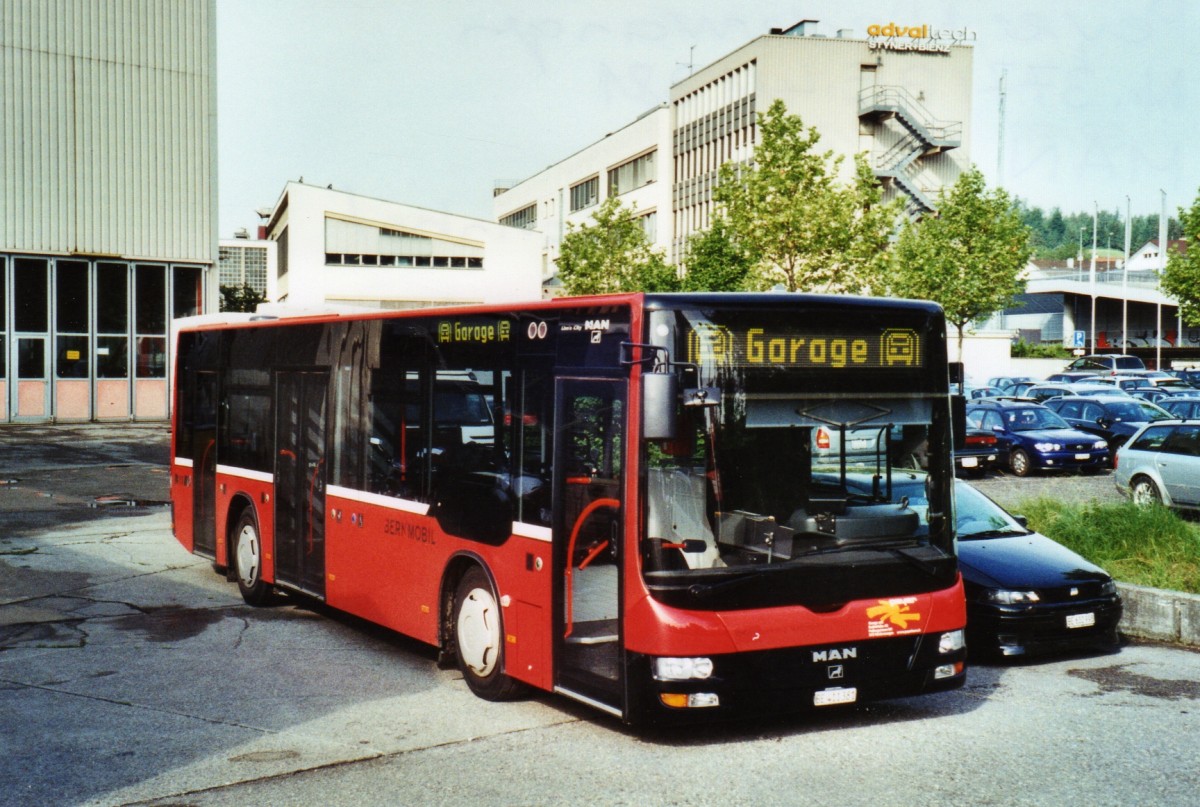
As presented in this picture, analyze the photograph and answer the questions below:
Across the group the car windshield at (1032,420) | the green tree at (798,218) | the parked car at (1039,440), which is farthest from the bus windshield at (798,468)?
the green tree at (798,218)

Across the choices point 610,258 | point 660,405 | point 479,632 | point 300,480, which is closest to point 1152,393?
point 610,258

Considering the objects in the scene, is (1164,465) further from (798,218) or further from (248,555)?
(798,218)

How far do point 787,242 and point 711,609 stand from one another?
32512mm

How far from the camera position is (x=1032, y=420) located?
29938 millimetres

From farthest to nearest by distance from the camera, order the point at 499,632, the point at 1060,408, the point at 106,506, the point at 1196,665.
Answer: the point at 1060,408 → the point at 106,506 → the point at 1196,665 → the point at 499,632

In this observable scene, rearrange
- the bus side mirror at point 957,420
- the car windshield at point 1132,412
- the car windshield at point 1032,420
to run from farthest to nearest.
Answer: the car windshield at point 1132,412 < the car windshield at point 1032,420 < the bus side mirror at point 957,420

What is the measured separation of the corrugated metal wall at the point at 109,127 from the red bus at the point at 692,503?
3562 cm

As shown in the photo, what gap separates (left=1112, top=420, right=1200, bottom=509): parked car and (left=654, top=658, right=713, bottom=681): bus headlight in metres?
14.1

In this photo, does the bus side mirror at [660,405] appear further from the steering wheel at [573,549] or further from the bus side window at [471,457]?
the bus side window at [471,457]

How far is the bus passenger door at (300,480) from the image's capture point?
37.6 feet

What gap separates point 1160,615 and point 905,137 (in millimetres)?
63540

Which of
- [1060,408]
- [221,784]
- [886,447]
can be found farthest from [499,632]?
[1060,408]

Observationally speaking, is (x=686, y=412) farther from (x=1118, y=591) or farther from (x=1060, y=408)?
(x=1060, y=408)

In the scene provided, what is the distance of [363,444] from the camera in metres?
10.7
